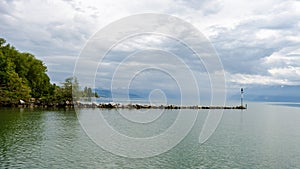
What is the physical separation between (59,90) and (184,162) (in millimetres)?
66134

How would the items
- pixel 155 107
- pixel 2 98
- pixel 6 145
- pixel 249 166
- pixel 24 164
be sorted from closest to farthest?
pixel 24 164 → pixel 249 166 → pixel 6 145 → pixel 2 98 → pixel 155 107

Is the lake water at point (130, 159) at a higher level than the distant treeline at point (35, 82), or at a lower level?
lower

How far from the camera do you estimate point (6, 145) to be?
26438mm

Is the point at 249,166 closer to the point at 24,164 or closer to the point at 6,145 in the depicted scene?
the point at 24,164

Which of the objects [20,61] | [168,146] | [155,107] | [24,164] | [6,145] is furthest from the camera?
[155,107]

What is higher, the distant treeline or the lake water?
the distant treeline

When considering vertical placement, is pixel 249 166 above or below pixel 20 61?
below

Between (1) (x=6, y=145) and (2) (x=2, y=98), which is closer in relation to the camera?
(1) (x=6, y=145)

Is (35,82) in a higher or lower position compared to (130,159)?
higher

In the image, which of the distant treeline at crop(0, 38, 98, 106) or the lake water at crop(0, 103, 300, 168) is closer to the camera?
the lake water at crop(0, 103, 300, 168)

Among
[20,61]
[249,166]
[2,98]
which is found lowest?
[249,166]

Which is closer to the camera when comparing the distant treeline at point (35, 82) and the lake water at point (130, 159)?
the lake water at point (130, 159)

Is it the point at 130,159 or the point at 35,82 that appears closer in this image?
the point at 130,159

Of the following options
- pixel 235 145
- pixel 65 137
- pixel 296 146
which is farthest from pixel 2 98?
pixel 296 146
